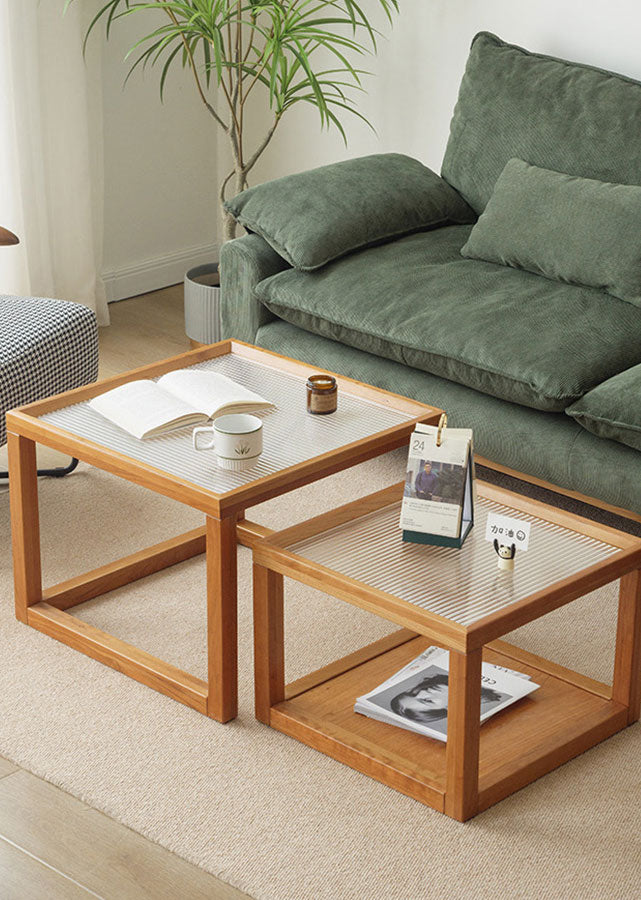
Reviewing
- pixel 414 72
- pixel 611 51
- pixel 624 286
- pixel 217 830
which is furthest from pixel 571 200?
pixel 217 830

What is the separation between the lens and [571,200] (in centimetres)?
310

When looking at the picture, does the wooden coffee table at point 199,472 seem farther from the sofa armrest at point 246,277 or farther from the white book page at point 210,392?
the sofa armrest at point 246,277

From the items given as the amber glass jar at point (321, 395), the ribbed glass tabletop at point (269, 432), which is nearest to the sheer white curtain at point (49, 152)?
the ribbed glass tabletop at point (269, 432)

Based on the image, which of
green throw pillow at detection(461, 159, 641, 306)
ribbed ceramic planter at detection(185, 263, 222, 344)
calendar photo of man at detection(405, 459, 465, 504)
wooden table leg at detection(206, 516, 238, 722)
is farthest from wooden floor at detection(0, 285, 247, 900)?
ribbed ceramic planter at detection(185, 263, 222, 344)

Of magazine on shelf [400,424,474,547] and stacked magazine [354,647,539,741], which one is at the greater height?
magazine on shelf [400,424,474,547]

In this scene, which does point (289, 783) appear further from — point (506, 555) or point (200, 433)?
point (200, 433)

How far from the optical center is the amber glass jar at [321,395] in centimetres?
245

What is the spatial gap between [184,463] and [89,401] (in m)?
0.35

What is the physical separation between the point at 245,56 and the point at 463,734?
2.57 m

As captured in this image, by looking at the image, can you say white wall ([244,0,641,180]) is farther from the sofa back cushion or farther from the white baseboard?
the white baseboard

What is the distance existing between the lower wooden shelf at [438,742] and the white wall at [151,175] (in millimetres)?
2427

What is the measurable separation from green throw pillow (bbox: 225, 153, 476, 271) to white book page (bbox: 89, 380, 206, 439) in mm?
830

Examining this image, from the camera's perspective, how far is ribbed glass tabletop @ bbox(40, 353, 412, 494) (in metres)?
2.24

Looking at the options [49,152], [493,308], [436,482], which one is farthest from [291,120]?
[436,482]
